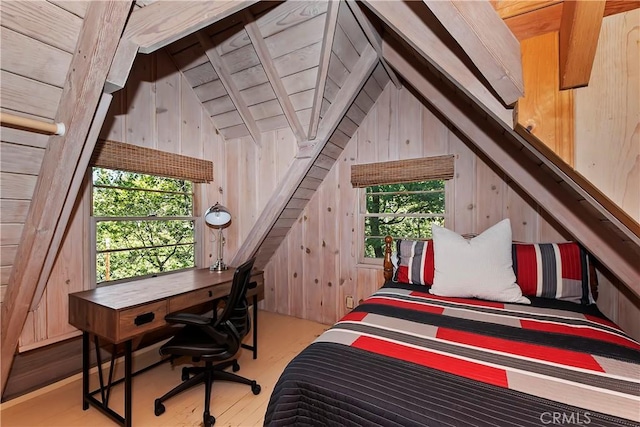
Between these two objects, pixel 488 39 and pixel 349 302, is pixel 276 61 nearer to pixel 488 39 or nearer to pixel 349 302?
pixel 488 39

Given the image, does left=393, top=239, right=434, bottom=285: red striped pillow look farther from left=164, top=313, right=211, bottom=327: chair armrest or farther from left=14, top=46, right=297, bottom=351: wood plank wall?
left=164, top=313, right=211, bottom=327: chair armrest

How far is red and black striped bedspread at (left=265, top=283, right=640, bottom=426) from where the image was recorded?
0.79 m

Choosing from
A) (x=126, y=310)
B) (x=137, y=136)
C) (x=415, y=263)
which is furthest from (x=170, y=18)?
(x=415, y=263)

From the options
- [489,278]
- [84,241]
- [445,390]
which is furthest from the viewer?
[84,241]

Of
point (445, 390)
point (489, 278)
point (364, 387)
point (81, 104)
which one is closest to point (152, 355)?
point (81, 104)

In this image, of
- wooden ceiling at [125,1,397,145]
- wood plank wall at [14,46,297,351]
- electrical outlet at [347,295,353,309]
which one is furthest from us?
electrical outlet at [347,295,353,309]

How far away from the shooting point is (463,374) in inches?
37.1

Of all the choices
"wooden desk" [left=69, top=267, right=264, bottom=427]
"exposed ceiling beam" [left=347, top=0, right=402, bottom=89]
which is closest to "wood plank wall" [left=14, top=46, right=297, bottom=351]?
"wooden desk" [left=69, top=267, right=264, bottom=427]

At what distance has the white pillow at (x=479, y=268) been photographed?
5.59ft

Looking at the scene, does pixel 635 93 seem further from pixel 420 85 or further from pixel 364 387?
pixel 420 85

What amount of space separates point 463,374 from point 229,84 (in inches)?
90.5

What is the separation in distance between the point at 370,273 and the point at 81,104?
238cm

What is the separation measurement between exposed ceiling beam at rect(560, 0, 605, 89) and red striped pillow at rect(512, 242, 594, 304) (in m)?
1.40

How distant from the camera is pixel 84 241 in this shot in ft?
6.49
